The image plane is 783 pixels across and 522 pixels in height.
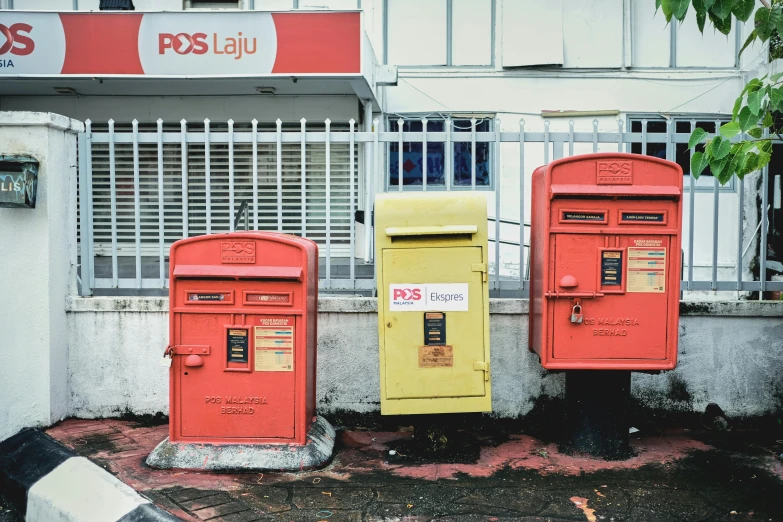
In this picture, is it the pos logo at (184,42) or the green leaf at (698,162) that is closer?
the green leaf at (698,162)

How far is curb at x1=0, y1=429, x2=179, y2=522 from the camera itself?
3.79 meters

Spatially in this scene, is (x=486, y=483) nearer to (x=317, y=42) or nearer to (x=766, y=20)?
(x=766, y=20)

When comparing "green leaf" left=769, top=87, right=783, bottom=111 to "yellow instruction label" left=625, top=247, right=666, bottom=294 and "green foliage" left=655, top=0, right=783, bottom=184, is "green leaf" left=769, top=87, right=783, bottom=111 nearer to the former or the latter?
"green foliage" left=655, top=0, right=783, bottom=184

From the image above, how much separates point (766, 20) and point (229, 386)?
3.85m

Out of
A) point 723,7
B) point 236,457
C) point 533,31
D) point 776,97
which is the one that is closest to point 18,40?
point 533,31

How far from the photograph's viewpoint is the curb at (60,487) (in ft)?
→ 12.4

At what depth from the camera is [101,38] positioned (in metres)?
10.5

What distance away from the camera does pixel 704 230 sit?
Result: 11.2 metres

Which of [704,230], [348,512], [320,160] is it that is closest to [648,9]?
[704,230]

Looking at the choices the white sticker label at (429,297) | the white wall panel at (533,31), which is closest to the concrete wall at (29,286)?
the white sticker label at (429,297)

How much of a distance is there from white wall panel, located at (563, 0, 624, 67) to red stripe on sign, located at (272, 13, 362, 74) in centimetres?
395

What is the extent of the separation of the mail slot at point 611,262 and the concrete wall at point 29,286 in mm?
3547

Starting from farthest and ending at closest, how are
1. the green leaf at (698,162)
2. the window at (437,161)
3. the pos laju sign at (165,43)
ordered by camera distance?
the window at (437,161) → the pos laju sign at (165,43) → the green leaf at (698,162)

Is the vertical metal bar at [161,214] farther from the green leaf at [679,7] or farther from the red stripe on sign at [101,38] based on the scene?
the red stripe on sign at [101,38]
